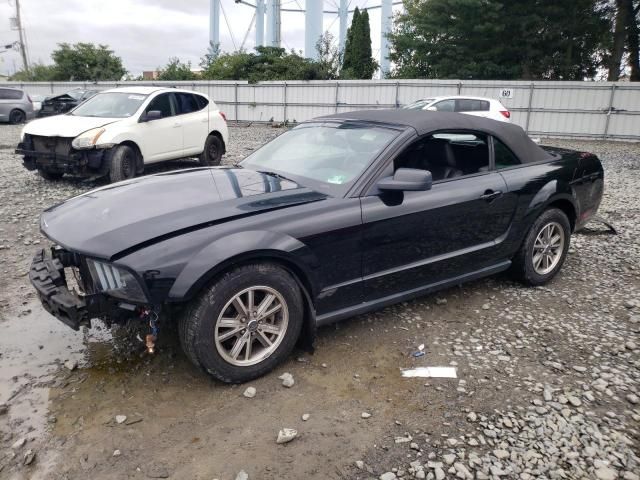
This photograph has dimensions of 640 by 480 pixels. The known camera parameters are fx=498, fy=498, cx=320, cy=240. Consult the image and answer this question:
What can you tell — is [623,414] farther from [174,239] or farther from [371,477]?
[174,239]

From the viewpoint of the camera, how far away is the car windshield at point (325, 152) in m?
3.46

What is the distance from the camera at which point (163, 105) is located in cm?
895

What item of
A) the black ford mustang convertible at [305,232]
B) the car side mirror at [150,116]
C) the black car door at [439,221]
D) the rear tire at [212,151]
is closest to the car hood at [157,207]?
the black ford mustang convertible at [305,232]

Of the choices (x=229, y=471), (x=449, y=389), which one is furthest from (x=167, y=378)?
(x=449, y=389)

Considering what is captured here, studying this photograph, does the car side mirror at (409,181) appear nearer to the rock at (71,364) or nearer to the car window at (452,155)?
the car window at (452,155)

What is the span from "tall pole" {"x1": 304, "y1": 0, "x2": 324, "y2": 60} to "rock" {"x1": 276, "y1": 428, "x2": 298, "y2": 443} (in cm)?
3334

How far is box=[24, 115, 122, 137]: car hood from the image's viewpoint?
25.0ft

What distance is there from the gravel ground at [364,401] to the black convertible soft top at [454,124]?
50.7 inches

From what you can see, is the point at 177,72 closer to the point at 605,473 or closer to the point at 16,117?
the point at 16,117

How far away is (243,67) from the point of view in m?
29.4

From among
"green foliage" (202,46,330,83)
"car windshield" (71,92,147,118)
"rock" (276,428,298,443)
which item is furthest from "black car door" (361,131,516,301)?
"green foliage" (202,46,330,83)

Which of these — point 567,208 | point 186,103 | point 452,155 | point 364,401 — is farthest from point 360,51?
point 364,401

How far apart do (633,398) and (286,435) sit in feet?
6.59

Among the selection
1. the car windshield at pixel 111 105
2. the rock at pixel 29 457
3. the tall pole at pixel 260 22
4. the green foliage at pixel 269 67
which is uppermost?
the tall pole at pixel 260 22
